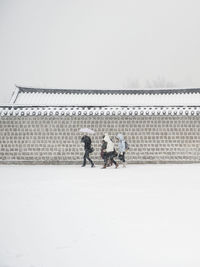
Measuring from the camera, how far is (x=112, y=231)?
4812 mm

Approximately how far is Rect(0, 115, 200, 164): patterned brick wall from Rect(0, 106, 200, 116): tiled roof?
212mm

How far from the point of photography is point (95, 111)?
50.2 feet

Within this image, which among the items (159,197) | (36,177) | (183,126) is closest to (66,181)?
(36,177)

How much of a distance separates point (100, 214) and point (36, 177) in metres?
5.37

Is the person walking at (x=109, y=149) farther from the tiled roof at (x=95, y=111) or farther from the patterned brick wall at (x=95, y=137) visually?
the tiled roof at (x=95, y=111)

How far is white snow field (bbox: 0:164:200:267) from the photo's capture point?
3906mm
